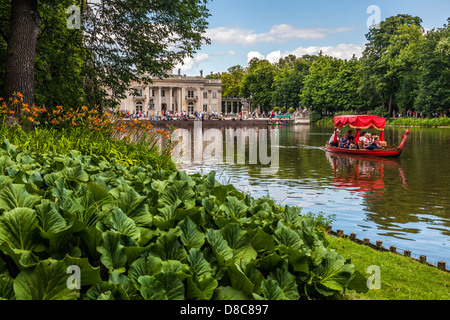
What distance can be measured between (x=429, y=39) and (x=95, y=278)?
7278 cm

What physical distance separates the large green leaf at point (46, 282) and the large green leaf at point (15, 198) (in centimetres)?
73

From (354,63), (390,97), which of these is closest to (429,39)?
(390,97)

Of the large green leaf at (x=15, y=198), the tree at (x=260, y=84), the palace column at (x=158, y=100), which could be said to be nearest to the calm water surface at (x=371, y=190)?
the large green leaf at (x=15, y=198)

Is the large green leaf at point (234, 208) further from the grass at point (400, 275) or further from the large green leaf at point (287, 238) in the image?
the grass at point (400, 275)

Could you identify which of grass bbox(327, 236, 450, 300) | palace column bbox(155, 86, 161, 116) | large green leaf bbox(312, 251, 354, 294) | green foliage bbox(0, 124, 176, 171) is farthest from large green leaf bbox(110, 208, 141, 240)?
palace column bbox(155, 86, 161, 116)

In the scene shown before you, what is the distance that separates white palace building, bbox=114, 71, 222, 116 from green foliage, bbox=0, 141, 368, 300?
114 meters

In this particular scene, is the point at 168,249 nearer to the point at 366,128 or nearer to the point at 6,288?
the point at 6,288

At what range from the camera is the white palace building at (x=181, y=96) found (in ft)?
378

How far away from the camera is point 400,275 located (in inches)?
224

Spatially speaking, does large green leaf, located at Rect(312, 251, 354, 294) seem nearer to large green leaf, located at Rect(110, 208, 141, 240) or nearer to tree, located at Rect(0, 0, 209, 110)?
large green leaf, located at Rect(110, 208, 141, 240)

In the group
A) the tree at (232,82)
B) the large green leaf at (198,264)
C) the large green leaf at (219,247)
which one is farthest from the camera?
the tree at (232,82)

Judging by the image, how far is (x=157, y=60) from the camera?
15.0 metres

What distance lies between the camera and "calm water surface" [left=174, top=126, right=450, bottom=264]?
9930 mm

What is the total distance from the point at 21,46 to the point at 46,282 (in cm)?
973
